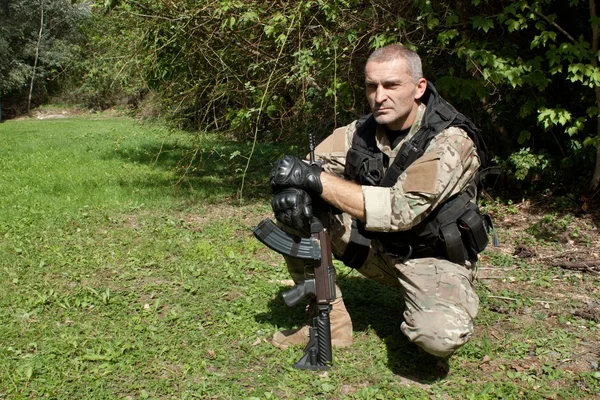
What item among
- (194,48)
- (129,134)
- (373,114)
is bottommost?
(129,134)

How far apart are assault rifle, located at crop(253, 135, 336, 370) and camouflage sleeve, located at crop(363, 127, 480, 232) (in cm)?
29

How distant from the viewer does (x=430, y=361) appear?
3.65 metres

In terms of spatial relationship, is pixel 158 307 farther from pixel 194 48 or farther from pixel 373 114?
pixel 194 48

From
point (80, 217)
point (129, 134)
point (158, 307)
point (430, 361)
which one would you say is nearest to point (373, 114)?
point (430, 361)

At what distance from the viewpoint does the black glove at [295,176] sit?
10.4 feet

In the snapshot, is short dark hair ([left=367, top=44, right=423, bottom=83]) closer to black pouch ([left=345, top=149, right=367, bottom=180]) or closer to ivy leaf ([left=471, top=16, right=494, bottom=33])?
black pouch ([left=345, top=149, right=367, bottom=180])

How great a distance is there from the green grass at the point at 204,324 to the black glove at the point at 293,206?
852mm

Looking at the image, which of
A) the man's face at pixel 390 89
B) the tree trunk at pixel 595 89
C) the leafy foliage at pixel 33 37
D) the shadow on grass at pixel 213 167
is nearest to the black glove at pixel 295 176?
the man's face at pixel 390 89

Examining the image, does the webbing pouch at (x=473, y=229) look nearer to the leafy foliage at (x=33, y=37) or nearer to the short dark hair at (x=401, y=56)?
the short dark hair at (x=401, y=56)

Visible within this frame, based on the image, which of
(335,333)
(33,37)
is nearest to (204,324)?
(335,333)

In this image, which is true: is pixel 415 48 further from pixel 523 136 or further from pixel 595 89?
pixel 595 89

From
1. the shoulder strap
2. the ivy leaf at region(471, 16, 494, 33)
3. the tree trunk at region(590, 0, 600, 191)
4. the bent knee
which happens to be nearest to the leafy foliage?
the ivy leaf at region(471, 16, 494, 33)

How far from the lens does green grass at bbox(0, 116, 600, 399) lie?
3365 mm

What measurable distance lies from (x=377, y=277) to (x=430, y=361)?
1.87ft
